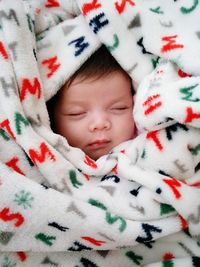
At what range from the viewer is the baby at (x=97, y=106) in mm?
1114

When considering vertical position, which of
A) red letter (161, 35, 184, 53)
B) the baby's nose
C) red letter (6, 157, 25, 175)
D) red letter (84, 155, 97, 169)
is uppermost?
red letter (161, 35, 184, 53)

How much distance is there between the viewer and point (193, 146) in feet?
3.14

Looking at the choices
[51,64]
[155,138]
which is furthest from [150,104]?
[51,64]

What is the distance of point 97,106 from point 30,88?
0.58 ft

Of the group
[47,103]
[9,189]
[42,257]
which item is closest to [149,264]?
[42,257]

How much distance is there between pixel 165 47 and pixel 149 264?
0.48 m

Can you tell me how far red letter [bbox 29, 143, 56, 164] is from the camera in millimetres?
987

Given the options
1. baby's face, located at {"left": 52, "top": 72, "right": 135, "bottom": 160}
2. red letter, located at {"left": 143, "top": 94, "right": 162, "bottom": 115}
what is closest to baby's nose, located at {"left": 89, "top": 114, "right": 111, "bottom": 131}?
baby's face, located at {"left": 52, "top": 72, "right": 135, "bottom": 160}

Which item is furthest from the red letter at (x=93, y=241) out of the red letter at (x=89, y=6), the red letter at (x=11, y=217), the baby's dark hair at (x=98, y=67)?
the red letter at (x=89, y=6)

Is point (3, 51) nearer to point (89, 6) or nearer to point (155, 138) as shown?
point (89, 6)

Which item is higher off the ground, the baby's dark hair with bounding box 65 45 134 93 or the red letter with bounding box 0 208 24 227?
the baby's dark hair with bounding box 65 45 134 93

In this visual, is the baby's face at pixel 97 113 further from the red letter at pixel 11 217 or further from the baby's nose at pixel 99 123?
the red letter at pixel 11 217

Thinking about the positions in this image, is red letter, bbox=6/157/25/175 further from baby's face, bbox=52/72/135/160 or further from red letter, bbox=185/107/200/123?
red letter, bbox=185/107/200/123

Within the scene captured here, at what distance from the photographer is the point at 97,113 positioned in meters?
1.12
